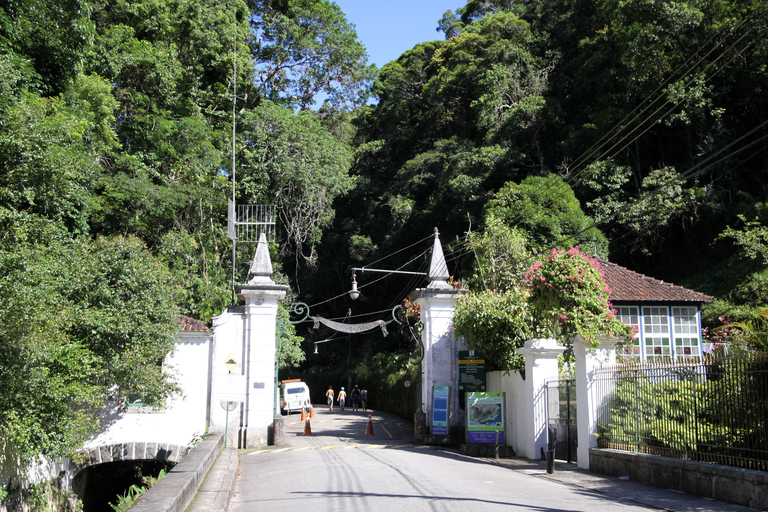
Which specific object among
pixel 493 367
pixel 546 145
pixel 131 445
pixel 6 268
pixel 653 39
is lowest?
pixel 131 445

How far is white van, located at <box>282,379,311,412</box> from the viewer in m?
34.7

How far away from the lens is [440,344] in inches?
782

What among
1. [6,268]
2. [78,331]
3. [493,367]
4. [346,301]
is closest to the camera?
[6,268]

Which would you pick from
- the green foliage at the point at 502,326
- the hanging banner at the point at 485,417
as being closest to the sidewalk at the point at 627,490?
the hanging banner at the point at 485,417

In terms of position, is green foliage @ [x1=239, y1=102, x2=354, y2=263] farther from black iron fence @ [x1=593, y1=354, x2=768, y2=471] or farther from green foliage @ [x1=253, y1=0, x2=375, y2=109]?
black iron fence @ [x1=593, y1=354, x2=768, y2=471]

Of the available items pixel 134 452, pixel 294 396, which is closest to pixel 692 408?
pixel 134 452

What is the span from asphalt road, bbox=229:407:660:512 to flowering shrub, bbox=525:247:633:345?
13.0 feet

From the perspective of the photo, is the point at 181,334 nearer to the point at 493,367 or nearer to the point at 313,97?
the point at 493,367

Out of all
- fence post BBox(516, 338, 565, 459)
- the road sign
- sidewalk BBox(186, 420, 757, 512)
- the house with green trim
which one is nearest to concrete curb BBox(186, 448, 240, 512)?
sidewalk BBox(186, 420, 757, 512)

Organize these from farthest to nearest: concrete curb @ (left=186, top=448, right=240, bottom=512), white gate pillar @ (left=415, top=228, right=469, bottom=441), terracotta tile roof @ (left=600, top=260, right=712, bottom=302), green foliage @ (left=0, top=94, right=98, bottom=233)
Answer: terracotta tile roof @ (left=600, top=260, right=712, bottom=302) → white gate pillar @ (left=415, top=228, right=469, bottom=441) → green foliage @ (left=0, top=94, right=98, bottom=233) → concrete curb @ (left=186, top=448, right=240, bottom=512)

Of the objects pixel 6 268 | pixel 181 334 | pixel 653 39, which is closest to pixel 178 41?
pixel 181 334

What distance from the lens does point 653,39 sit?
27.5 metres

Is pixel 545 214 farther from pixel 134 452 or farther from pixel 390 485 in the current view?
pixel 390 485

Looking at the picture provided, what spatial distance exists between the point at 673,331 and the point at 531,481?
13780mm
